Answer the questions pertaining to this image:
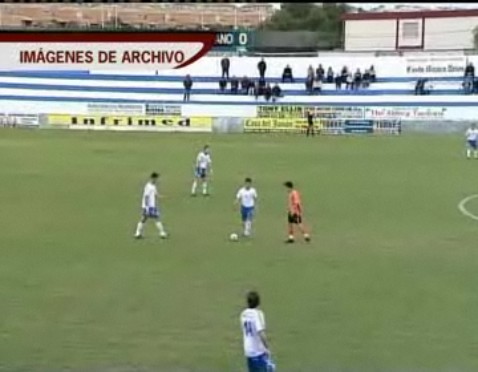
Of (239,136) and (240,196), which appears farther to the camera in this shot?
(239,136)

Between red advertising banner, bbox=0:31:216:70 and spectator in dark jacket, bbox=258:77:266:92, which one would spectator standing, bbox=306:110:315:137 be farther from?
red advertising banner, bbox=0:31:216:70

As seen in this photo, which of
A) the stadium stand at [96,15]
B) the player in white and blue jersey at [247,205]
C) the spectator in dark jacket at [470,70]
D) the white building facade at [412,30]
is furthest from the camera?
the white building facade at [412,30]

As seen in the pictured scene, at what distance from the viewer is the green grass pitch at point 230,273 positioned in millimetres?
12547

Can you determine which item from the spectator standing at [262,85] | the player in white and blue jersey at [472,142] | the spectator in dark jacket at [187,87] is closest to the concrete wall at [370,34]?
the spectator standing at [262,85]

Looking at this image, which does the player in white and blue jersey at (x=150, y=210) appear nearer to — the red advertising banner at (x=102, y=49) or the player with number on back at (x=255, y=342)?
the player with number on back at (x=255, y=342)

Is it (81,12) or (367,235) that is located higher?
(81,12)

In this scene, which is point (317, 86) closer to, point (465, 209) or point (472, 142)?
point (472, 142)

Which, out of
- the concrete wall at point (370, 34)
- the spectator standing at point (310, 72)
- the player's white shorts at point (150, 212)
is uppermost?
the concrete wall at point (370, 34)

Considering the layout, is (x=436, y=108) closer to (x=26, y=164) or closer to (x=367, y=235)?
(x=26, y=164)

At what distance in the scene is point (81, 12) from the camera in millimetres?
7953

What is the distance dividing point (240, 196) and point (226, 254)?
2.42 meters

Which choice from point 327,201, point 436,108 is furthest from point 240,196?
point 436,108

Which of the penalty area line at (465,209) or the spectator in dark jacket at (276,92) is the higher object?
the spectator in dark jacket at (276,92)

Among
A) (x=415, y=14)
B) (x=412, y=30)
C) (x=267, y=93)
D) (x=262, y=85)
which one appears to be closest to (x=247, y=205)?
(x=267, y=93)
